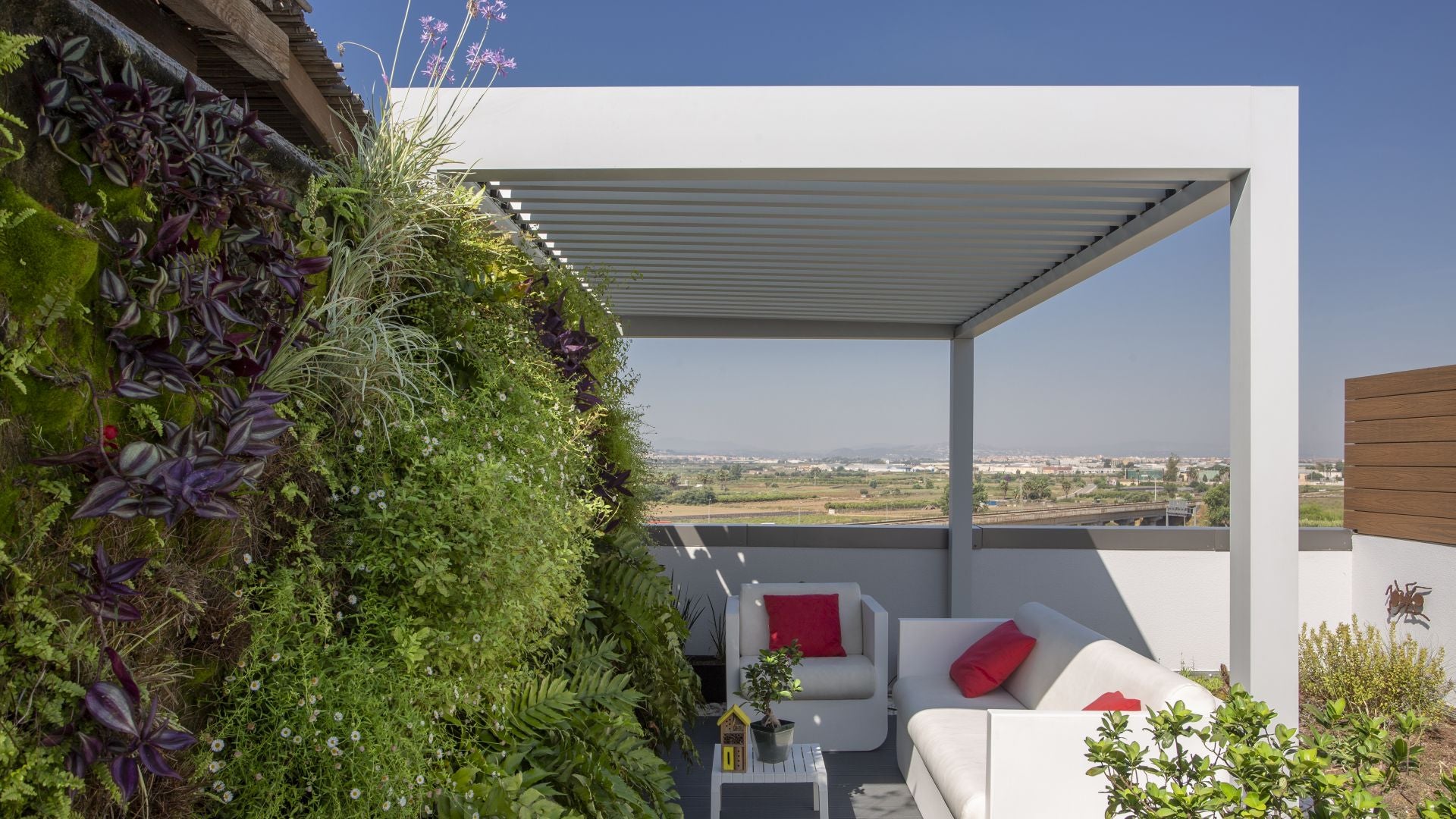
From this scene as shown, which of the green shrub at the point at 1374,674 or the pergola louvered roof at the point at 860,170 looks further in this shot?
the green shrub at the point at 1374,674

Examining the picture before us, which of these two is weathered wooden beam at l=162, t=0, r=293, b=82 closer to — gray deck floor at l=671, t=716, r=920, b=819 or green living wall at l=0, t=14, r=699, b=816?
green living wall at l=0, t=14, r=699, b=816

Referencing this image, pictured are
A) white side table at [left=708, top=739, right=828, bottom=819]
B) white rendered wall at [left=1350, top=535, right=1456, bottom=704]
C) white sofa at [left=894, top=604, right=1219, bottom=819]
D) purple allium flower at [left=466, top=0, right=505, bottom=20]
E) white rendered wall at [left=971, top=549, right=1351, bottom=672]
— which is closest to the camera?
purple allium flower at [left=466, top=0, right=505, bottom=20]

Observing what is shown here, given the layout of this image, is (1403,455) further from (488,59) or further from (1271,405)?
(488,59)

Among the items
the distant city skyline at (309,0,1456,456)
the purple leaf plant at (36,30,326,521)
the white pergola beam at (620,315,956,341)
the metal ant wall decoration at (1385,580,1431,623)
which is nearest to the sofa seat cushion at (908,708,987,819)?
the purple leaf plant at (36,30,326,521)

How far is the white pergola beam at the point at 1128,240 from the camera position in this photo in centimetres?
347

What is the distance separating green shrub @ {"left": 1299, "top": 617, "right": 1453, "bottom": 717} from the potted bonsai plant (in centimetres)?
360

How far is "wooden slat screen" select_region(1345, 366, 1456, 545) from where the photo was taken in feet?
20.0

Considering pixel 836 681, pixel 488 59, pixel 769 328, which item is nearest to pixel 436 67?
pixel 488 59

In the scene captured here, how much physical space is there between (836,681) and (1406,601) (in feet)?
14.5

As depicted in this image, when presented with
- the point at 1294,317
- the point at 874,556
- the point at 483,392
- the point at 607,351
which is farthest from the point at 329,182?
the point at 874,556

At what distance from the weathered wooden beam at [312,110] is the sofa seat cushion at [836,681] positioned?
3875 millimetres

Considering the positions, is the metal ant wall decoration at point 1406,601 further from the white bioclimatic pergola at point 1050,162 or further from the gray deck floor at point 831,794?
the white bioclimatic pergola at point 1050,162

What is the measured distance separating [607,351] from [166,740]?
338 cm

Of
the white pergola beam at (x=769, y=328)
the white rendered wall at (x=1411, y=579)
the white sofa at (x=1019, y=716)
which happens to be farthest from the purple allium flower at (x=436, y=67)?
the white rendered wall at (x=1411, y=579)
